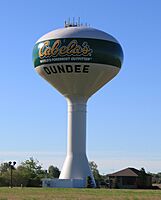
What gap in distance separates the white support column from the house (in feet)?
71.0

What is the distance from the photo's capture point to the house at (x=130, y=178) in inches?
3457

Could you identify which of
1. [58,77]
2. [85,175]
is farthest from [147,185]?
[58,77]

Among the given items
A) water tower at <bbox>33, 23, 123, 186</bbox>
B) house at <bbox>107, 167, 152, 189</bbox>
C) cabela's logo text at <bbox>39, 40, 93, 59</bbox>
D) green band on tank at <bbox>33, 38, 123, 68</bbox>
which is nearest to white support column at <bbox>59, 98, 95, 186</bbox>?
water tower at <bbox>33, 23, 123, 186</bbox>

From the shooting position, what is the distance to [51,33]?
210 ft

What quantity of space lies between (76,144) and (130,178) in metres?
30.7

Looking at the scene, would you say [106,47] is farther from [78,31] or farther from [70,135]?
[70,135]

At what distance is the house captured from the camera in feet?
288

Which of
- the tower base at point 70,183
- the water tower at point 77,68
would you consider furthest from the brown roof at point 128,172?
the tower base at point 70,183

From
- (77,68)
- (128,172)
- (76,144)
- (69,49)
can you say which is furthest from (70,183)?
(128,172)

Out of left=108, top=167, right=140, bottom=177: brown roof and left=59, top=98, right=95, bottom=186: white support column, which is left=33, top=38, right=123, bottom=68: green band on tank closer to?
left=59, top=98, right=95, bottom=186: white support column

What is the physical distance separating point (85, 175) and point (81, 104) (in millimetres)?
7362

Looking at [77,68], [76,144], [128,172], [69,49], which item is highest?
[69,49]

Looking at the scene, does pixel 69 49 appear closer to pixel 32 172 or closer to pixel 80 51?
pixel 80 51

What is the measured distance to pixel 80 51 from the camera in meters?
61.9
